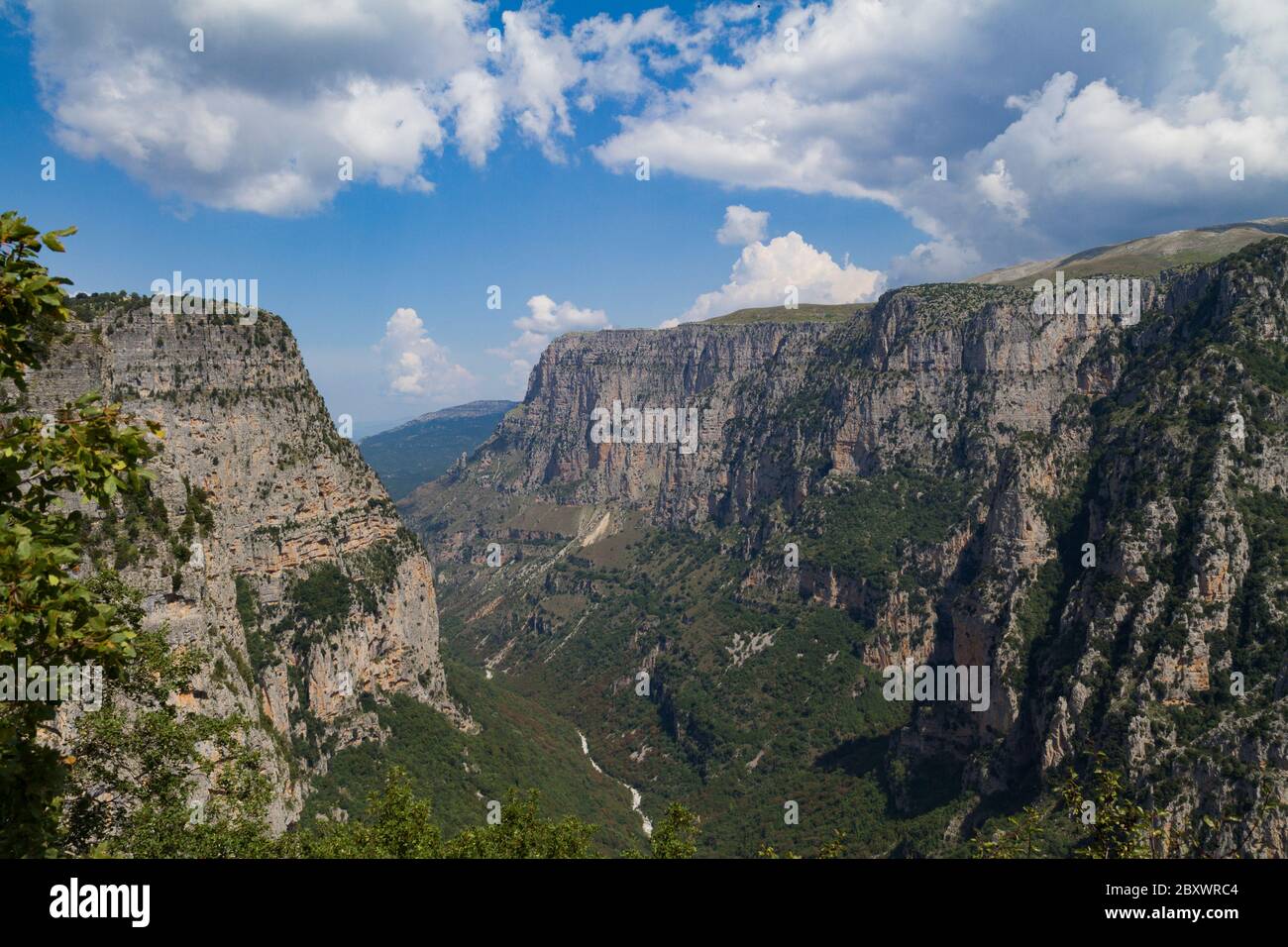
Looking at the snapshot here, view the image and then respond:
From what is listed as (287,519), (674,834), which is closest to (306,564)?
(287,519)

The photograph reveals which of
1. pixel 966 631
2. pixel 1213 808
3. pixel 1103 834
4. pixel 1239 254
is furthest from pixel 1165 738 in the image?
pixel 1239 254

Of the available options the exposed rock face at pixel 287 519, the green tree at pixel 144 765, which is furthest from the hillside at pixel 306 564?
the green tree at pixel 144 765

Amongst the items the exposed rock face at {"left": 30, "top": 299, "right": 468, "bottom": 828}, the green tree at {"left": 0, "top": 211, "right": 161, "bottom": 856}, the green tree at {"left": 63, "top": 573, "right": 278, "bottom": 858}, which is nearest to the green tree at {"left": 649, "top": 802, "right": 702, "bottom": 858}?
the green tree at {"left": 63, "top": 573, "right": 278, "bottom": 858}

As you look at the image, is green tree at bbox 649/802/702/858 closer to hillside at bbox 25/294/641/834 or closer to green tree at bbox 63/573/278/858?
green tree at bbox 63/573/278/858

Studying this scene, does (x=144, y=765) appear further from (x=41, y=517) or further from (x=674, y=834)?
(x=674, y=834)

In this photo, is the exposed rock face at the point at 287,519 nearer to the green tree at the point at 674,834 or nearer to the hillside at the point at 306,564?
the hillside at the point at 306,564
